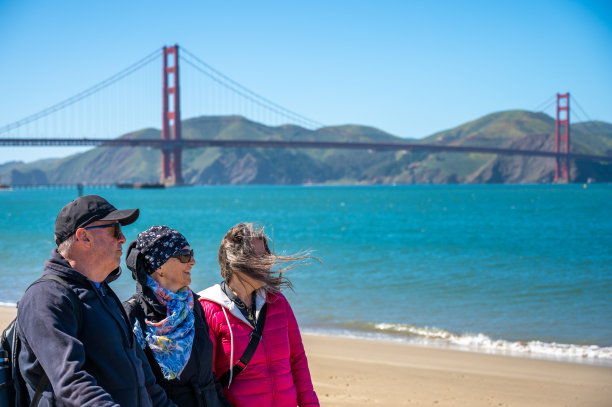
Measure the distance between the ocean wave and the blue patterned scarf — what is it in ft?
19.2

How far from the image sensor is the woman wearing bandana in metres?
2.06

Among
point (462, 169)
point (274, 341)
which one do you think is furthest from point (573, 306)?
point (462, 169)

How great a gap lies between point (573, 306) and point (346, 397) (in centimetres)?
671

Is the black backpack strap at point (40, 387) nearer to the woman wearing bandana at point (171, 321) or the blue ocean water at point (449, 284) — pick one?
the woman wearing bandana at point (171, 321)

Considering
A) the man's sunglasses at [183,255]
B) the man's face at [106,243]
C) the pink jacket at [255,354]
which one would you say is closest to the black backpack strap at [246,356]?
the pink jacket at [255,354]

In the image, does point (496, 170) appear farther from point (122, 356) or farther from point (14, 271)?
point (122, 356)

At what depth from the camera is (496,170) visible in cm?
14550

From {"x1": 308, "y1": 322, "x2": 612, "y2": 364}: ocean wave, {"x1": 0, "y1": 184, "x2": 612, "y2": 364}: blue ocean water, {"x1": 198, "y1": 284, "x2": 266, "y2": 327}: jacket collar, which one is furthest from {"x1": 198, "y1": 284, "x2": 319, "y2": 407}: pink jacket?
{"x1": 308, "y1": 322, "x2": 612, "y2": 364}: ocean wave

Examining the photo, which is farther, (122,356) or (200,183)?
(200,183)

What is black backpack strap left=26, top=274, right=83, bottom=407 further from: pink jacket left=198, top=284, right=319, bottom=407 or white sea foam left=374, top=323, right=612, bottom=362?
white sea foam left=374, top=323, right=612, bottom=362

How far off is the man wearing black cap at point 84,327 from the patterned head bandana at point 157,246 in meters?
0.18

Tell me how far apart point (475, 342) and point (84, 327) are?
677 centimetres

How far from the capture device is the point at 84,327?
1.71 m

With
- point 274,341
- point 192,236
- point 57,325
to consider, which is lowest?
point 192,236
